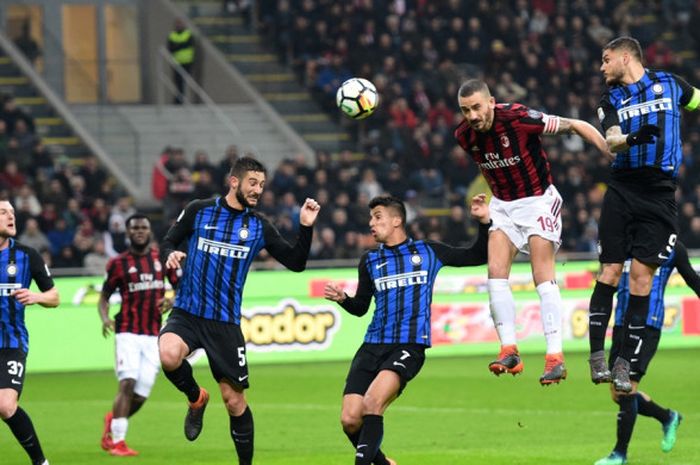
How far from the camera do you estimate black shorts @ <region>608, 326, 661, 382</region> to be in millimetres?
11531

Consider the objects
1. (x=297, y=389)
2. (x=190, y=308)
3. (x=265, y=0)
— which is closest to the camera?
(x=190, y=308)

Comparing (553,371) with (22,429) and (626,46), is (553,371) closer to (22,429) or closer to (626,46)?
(626,46)

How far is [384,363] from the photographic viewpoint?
35.5 feet

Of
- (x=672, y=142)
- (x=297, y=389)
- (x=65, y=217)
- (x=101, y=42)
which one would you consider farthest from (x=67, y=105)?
(x=672, y=142)

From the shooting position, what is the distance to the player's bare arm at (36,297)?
11.5 meters

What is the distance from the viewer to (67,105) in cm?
2906

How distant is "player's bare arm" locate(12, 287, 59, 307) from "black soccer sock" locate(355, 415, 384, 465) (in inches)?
112

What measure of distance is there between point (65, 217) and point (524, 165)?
46.1ft

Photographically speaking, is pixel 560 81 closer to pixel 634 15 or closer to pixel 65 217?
pixel 634 15

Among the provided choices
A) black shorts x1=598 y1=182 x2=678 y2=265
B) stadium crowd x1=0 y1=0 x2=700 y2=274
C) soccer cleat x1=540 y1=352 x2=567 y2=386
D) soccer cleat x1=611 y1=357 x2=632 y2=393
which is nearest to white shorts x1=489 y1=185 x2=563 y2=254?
black shorts x1=598 y1=182 x2=678 y2=265

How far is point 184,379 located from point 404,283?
1917 millimetres

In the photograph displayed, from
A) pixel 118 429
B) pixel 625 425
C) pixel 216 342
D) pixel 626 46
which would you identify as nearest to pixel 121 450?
pixel 118 429

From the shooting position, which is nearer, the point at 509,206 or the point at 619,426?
the point at 509,206

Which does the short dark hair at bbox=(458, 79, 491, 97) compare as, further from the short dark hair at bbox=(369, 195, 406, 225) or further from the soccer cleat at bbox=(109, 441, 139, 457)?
the soccer cleat at bbox=(109, 441, 139, 457)
